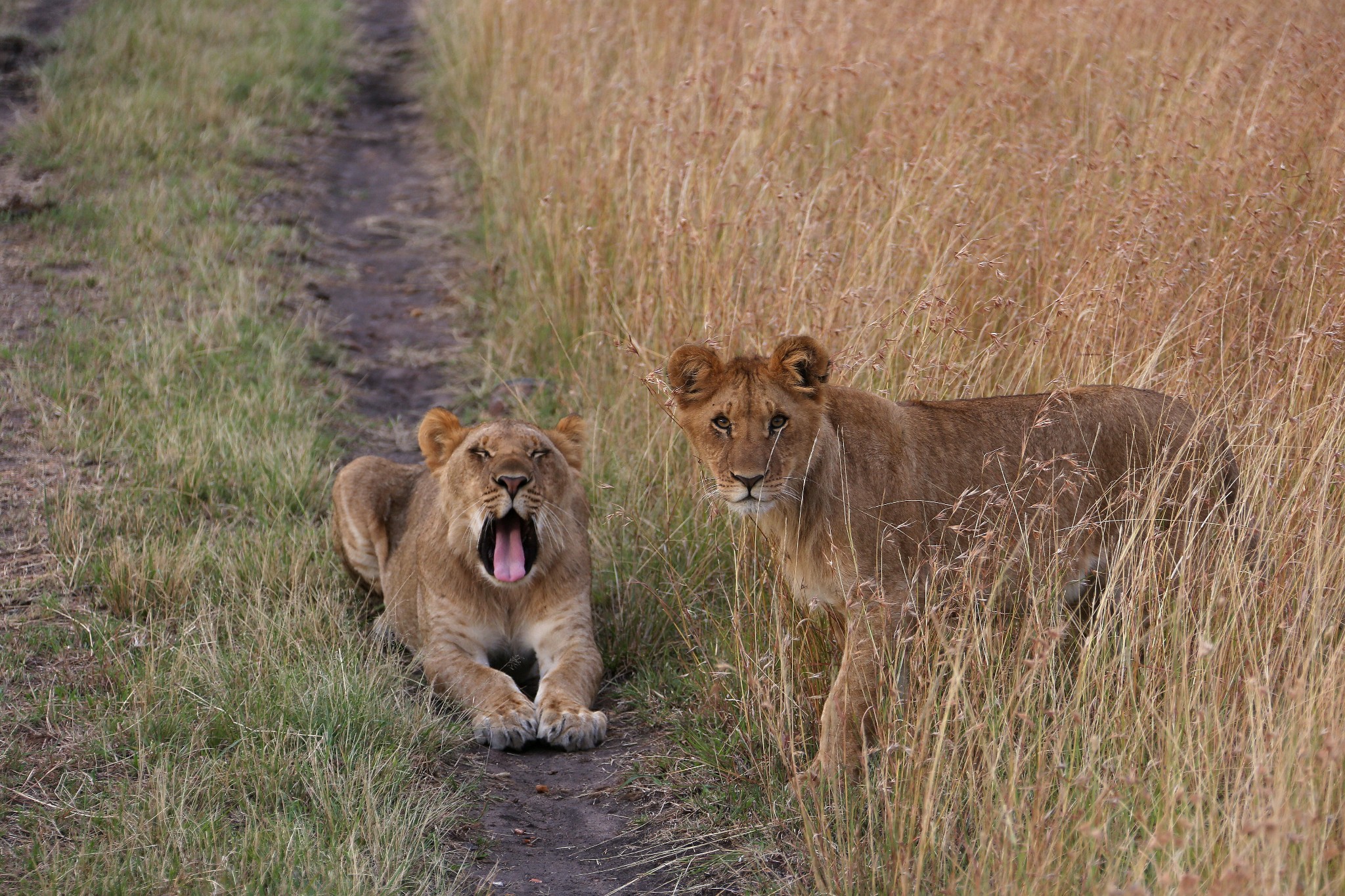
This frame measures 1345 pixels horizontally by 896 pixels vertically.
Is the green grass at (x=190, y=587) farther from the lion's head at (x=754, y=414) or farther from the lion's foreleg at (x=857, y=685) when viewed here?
the lion's head at (x=754, y=414)

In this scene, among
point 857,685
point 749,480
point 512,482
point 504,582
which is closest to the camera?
point 749,480

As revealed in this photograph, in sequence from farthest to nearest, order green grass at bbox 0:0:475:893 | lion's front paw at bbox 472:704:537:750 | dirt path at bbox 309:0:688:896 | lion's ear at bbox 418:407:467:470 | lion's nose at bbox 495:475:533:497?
1. lion's ear at bbox 418:407:467:470
2. lion's nose at bbox 495:475:533:497
3. lion's front paw at bbox 472:704:537:750
4. dirt path at bbox 309:0:688:896
5. green grass at bbox 0:0:475:893

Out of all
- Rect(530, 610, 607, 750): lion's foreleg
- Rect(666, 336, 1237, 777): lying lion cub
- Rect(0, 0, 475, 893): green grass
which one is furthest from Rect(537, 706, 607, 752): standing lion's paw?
Rect(666, 336, 1237, 777): lying lion cub

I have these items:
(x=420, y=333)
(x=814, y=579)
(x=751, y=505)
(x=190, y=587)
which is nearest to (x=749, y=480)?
(x=751, y=505)

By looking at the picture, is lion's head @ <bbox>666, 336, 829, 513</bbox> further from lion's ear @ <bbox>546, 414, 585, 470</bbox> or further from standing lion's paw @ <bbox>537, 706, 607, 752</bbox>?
lion's ear @ <bbox>546, 414, 585, 470</bbox>

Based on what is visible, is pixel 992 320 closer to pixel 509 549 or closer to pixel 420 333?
pixel 509 549

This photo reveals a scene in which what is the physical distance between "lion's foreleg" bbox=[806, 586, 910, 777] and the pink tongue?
4.74 ft

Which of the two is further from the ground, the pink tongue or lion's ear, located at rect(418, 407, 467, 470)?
lion's ear, located at rect(418, 407, 467, 470)

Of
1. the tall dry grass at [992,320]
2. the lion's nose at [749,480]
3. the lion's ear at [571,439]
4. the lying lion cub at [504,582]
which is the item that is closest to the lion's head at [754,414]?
the lion's nose at [749,480]

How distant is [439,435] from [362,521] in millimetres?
669

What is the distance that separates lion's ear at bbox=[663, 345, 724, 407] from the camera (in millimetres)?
3646

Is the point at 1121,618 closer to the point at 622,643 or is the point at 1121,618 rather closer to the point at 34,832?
the point at 622,643

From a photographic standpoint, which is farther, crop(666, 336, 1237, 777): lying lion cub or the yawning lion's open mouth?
the yawning lion's open mouth

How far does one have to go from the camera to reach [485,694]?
184 inches
